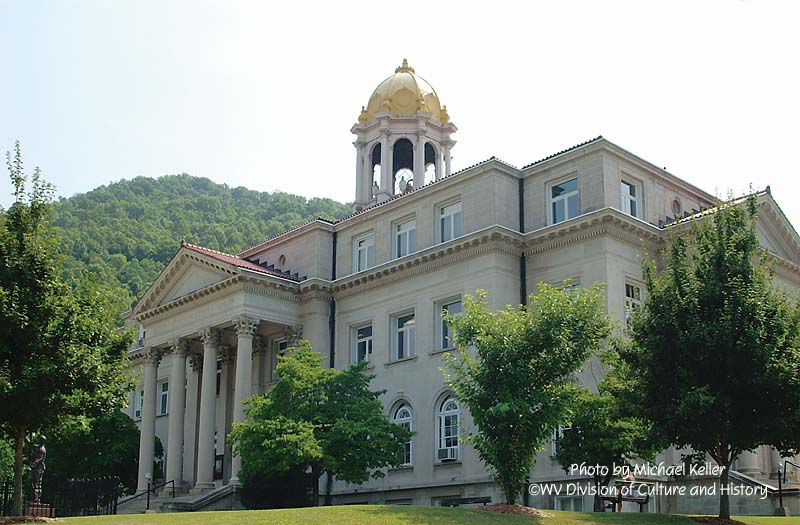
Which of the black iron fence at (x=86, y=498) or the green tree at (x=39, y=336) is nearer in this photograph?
the green tree at (x=39, y=336)

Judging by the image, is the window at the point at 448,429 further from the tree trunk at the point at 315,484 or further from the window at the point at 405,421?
the tree trunk at the point at 315,484

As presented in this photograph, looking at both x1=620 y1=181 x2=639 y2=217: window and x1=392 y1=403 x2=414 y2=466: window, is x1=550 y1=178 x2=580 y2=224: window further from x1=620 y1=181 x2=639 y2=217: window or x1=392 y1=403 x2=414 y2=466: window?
x1=392 y1=403 x2=414 y2=466: window

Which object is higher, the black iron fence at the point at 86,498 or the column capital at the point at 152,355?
the column capital at the point at 152,355

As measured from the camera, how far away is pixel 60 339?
2402cm

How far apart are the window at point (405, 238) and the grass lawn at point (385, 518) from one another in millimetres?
18714

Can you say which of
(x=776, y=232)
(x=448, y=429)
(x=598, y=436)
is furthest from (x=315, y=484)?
(x=776, y=232)

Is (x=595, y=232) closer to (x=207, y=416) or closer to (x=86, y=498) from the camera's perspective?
(x=207, y=416)

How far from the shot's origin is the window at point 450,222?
42531mm

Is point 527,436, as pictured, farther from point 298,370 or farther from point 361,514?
point 298,370

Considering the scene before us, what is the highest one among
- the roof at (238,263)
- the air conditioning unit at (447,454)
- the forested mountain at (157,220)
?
the forested mountain at (157,220)

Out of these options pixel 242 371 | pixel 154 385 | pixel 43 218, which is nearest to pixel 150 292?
pixel 154 385

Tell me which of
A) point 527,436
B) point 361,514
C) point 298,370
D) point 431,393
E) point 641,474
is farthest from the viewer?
point 431,393

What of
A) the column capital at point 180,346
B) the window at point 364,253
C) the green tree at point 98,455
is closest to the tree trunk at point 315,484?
the window at point 364,253

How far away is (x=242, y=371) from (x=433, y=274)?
986cm
